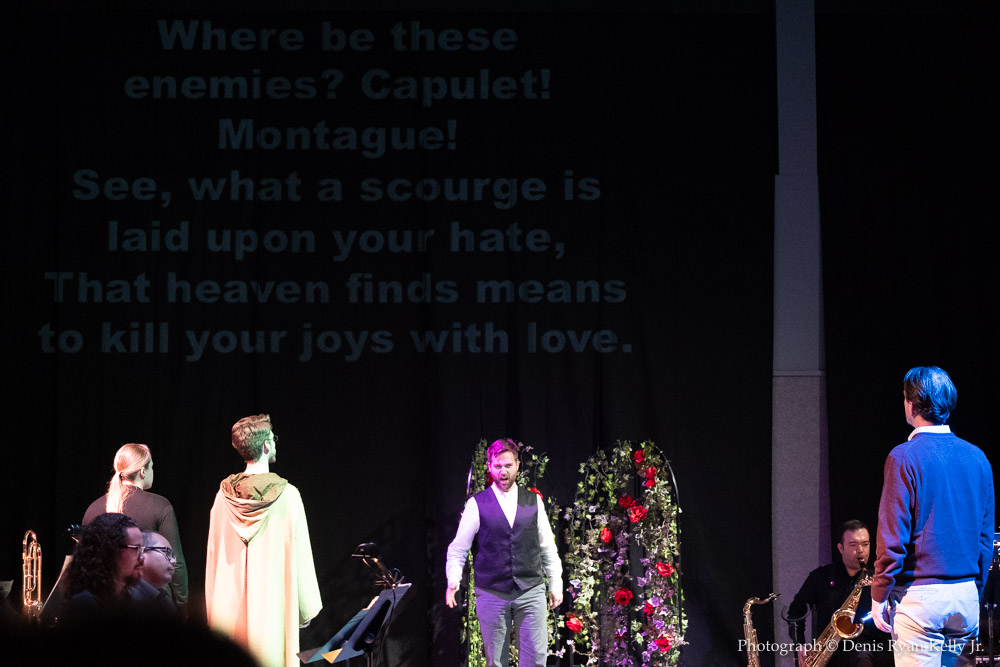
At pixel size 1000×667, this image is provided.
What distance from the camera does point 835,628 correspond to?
439 centimetres

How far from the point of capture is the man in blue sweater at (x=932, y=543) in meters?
2.97

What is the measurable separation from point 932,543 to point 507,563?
2.39 m

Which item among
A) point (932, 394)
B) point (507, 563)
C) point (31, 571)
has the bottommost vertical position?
point (31, 571)

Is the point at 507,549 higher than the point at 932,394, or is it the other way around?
the point at 932,394

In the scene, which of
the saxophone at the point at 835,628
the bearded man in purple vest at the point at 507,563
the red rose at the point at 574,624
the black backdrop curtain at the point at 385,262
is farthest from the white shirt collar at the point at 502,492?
the saxophone at the point at 835,628

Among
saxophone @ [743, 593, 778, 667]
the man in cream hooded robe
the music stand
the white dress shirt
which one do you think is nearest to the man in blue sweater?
the music stand

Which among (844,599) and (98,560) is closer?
(98,560)

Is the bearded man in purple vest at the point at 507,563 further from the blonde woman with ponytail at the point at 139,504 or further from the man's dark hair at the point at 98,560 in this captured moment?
the man's dark hair at the point at 98,560

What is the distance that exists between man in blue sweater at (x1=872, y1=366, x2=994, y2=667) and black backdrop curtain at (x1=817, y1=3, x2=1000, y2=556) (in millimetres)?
2894

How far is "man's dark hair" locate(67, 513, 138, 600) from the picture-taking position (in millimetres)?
2518

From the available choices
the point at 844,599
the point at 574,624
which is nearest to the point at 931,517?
the point at 844,599

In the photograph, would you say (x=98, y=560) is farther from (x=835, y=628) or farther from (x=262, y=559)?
(x=835, y=628)

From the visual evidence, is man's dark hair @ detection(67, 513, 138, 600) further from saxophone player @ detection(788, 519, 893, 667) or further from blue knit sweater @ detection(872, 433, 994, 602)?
saxophone player @ detection(788, 519, 893, 667)

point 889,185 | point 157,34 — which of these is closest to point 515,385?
point 889,185
